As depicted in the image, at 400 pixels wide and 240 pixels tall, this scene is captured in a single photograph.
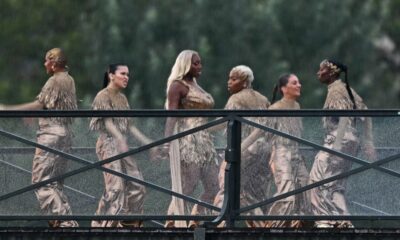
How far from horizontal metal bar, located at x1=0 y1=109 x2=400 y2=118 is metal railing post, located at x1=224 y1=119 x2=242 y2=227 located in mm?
160

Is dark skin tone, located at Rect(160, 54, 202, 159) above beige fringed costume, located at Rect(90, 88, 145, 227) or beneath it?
above

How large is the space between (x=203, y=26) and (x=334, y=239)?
40.6 meters

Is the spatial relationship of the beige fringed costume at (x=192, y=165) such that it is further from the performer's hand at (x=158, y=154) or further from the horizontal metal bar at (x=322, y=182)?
the horizontal metal bar at (x=322, y=182)

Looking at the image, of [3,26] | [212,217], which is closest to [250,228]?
[212,217]

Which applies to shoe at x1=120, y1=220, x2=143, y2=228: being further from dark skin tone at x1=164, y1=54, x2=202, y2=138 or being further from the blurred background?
Result: the blurred background

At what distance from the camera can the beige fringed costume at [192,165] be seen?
69.5 ft

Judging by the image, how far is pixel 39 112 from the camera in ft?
69.8

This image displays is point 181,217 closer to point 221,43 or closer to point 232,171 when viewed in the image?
point 232,171

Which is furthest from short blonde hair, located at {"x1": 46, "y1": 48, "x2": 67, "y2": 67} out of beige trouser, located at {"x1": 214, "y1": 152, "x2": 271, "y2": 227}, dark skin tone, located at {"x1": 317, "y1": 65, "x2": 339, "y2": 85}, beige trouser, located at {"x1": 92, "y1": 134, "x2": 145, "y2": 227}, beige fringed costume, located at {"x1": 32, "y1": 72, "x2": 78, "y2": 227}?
beige trouser, located at {"x1": 214, "y1": 152, "x2": 271, "y2": 227}

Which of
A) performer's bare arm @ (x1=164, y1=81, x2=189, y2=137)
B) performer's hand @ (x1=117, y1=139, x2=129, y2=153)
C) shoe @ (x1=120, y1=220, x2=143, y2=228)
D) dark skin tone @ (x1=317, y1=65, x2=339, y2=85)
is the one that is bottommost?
shoe @ (x1=120, y1=220, x2=143, y2=228)

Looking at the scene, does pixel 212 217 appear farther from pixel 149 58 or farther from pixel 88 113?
pixel 149 58

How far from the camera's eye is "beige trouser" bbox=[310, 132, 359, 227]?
68.8ft

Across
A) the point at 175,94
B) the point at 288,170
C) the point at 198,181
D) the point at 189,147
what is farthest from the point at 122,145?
the point at 288,170

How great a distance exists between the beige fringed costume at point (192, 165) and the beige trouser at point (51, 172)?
99 cm
